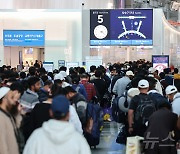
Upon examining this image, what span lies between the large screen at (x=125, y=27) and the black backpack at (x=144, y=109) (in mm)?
16673

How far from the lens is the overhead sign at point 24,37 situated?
23.9 m

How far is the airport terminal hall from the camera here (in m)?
4.98

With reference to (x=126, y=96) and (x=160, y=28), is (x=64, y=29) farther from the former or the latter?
(x=126, y=96)

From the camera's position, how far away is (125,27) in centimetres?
2439

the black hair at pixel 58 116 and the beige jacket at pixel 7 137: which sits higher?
the black hair at pixel 58 116

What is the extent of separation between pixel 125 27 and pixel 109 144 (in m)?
13.9

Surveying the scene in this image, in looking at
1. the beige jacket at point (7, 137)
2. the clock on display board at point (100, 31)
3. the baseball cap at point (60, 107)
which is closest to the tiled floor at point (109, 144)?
the beige jacket at point (7, 137)

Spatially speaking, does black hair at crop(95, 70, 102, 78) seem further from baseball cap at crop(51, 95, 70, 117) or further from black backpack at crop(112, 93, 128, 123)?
baseball cap at crop(51, 95, 70, 117)

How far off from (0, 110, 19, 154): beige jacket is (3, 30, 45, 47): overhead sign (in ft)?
62.6

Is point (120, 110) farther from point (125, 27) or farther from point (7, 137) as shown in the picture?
point (125, 27)

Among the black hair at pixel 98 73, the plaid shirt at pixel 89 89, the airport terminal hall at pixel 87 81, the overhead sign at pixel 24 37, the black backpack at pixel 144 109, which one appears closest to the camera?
the airport terminal hall at pixel 87 81

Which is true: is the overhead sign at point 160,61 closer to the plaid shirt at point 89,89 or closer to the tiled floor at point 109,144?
the tiled floor at point 109,144

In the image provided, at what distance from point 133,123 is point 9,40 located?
55.1 feet

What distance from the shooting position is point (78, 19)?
84.0ft
